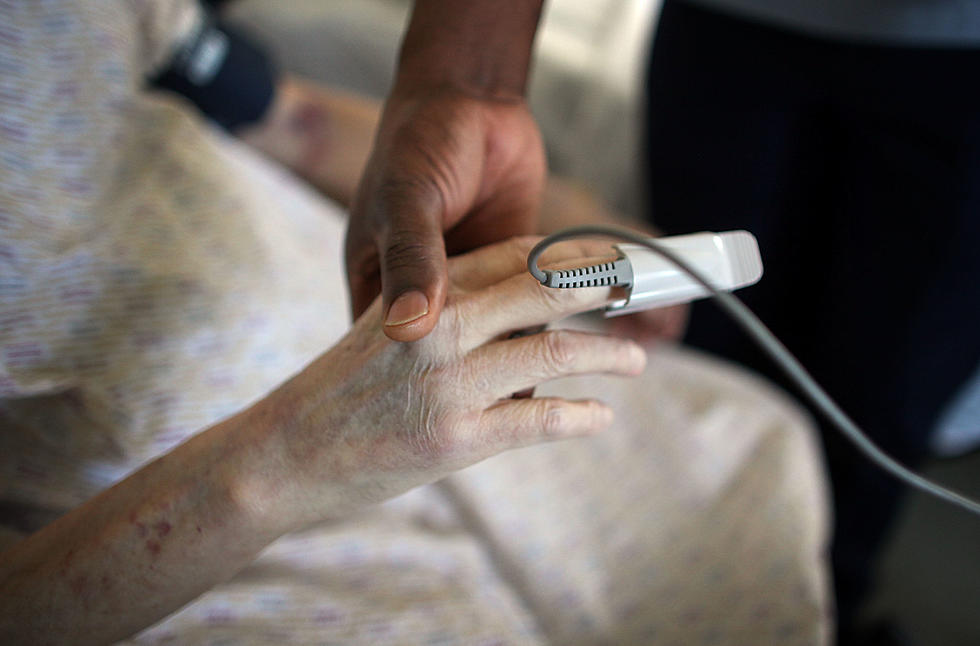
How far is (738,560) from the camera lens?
0.82 m

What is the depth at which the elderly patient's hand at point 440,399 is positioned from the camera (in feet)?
1.58

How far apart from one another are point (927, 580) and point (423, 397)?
1.40 m

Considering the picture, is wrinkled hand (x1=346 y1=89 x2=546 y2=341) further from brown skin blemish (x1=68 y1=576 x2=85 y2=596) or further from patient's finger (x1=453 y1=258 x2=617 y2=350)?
brown skin blemish (x1=68 y1=576 x2=85 y2=596)

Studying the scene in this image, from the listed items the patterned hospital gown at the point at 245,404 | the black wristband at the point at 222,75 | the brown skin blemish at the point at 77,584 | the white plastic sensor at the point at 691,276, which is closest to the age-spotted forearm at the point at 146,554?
the brown skin blemish at the point at 77,584

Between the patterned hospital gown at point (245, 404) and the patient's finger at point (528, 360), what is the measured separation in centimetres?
32

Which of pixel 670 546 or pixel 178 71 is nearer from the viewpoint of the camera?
pixel 670 546

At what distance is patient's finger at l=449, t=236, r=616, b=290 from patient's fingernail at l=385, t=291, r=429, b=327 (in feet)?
0.27

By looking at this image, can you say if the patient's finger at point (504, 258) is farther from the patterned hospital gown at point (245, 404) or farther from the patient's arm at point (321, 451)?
the patterned hospital gown at point (245, 404)

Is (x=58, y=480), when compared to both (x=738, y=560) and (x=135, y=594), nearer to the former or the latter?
(x=135, y=594)

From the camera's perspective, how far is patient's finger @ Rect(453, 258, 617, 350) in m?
0.48

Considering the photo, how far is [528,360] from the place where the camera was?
49 centimetres

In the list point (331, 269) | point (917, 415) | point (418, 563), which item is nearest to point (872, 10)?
point (917, 415)

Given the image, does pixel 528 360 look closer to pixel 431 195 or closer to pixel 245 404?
pixel 431 195

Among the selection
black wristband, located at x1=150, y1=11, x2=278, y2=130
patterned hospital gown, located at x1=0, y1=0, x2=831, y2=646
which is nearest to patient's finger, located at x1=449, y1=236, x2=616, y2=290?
patterned hospital gown, located at x1=0, y1=0, x2=831, y2=646
